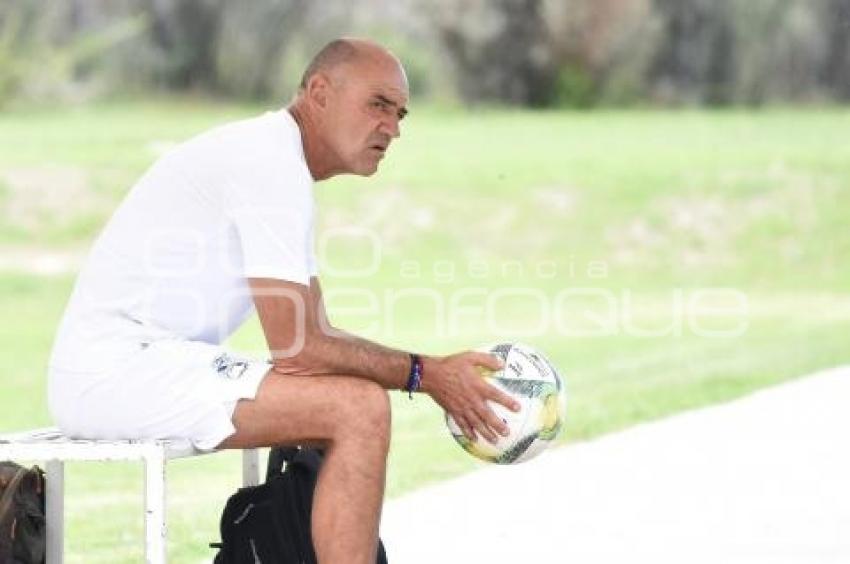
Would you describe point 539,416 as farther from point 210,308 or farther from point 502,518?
point 502,518

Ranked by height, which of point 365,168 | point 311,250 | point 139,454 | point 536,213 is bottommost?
point 536,213

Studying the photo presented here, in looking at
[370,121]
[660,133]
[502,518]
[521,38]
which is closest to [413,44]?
[521,38]

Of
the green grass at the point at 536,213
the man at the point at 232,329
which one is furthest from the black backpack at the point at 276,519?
the green grass at the point at 536,213

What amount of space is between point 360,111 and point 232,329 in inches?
18.0

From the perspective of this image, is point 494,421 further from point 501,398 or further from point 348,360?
point 348,360

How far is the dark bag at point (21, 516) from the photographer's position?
12.6ft

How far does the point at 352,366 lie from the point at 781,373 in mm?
7538

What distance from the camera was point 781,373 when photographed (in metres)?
10.9

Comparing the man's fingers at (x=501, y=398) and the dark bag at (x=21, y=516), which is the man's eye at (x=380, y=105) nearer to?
the man's fingers at (x=501, y=398)

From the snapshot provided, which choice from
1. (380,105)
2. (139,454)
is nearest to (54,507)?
(139,454)

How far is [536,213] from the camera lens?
18.5 m

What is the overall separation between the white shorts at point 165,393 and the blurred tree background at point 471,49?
15.4 m

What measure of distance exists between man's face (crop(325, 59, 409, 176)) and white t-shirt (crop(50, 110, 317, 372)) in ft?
0.27

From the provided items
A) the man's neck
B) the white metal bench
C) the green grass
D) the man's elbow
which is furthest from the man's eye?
the green grass
